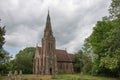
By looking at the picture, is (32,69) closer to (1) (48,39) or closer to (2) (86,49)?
(1) (48,39)

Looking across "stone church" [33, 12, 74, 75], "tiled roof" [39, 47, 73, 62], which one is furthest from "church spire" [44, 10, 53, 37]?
"tiled roof" [39, 47, 73, 62]

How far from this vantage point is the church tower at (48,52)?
7589 cm

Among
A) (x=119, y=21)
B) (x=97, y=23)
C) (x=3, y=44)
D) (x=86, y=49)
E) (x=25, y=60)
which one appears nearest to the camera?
(x=119, y=21)

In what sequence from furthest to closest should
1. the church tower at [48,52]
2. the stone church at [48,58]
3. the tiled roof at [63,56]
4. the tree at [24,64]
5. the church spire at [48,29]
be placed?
the tiled roof at [63,56]
the tree at [24,64]
the church spire at [48,29]
the stone church at [48,58]
the church tower at [48,52]

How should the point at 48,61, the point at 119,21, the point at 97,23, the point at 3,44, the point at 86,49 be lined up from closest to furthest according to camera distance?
1. the point at 119,21
2. the point at 3,44
3. the point at 97,23
4. the point at 86,49
5. the point at 48,61

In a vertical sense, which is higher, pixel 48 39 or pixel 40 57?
pixel 48 39

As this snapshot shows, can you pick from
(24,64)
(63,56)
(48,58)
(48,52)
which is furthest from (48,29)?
(24,64)

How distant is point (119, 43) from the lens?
26922 millimetres

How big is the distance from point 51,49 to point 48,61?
16.5ft

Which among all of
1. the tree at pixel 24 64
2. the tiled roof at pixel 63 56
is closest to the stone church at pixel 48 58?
the tiled roof at pixel 63 56

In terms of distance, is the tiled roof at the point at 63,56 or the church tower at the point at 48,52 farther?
the tiled roof at the point at 63,56

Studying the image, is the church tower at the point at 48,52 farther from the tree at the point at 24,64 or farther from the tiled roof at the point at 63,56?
the tree at the point at 24,64

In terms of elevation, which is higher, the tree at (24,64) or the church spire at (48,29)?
the church spire at (48,29)

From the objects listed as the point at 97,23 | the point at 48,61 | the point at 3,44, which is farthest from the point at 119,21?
the point at 48,61
